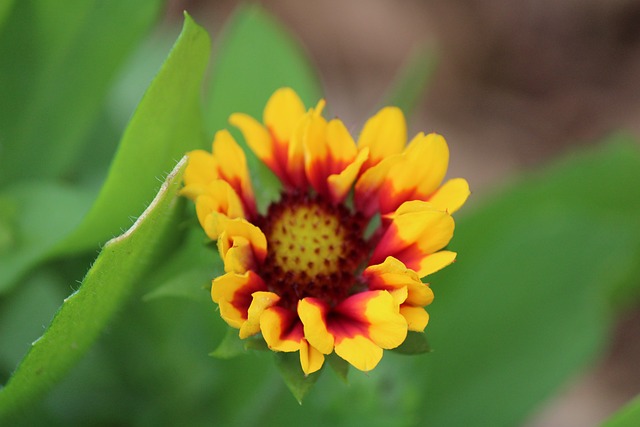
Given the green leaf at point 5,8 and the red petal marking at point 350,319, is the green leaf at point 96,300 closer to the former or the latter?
the red petal marking at point 350,319

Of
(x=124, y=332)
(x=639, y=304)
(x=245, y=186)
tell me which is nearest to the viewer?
(x=245, y=186)

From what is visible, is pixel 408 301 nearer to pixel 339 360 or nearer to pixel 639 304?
pixel 339 360

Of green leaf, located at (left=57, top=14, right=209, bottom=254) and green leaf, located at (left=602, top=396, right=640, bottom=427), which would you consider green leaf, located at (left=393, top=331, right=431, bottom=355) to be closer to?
green leaf, located at (left=602, top=396, right=640, bottom=427)

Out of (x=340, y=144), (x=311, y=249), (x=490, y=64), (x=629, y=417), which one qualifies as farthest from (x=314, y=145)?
(x=490, y=64)

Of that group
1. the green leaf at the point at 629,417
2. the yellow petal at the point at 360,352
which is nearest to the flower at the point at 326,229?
the yellow petal at the point at 360,352

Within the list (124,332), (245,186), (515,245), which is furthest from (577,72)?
(245,186)

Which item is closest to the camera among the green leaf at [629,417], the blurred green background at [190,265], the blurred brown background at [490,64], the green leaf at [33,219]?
the green leaf at [629,417]

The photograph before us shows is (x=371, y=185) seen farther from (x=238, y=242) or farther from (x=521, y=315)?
(x=521, y=315)
